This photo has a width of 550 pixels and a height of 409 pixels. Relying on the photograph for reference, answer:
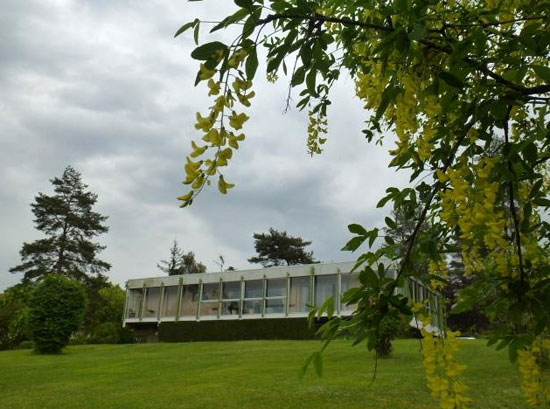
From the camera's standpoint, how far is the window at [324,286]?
23266 millimetres

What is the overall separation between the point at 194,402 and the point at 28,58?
360 inches

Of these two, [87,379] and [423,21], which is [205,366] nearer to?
[87,379]

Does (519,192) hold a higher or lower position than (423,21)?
lower

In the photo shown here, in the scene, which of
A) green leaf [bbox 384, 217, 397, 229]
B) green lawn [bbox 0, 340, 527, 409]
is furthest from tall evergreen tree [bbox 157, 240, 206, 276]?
green leaf [bbox 384, 217, 397, 229]

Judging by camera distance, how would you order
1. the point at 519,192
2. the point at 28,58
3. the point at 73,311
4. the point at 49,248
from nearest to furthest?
the point at 519,192
the point at 28,58
the point at 73,311
the point at 49,248

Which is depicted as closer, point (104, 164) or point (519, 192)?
point (519, 192)

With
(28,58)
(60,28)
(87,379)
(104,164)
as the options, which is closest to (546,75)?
(60,28)

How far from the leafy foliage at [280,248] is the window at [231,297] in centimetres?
1799

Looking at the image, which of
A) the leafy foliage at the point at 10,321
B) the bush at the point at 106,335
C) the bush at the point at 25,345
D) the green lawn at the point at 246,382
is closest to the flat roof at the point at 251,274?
the bush at the point at 106,335

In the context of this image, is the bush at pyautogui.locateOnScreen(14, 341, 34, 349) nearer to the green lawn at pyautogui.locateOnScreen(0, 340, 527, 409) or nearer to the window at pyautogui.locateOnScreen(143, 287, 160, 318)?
the window at pyautogui.locateOnScreen(143, 287, 160, 318)

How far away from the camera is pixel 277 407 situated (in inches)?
269

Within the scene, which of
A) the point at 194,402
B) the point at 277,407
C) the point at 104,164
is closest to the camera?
the point at 277,407

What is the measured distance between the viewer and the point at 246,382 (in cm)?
896

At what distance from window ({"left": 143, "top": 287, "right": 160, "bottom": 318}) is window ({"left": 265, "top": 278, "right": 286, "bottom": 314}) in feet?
24.7
